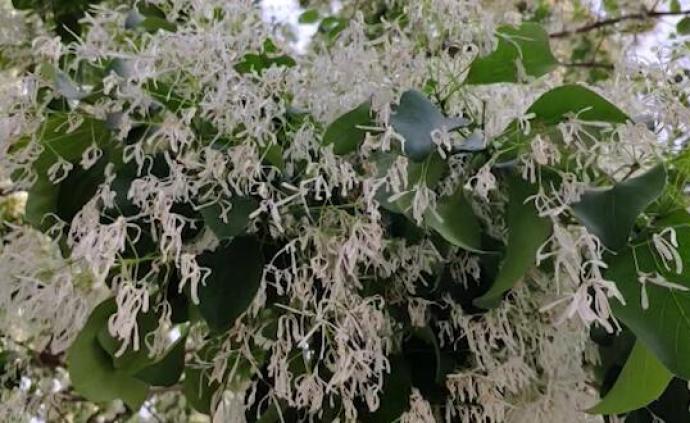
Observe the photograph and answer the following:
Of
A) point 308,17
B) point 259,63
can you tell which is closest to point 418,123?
point 259,63

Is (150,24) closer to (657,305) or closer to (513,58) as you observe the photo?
(513,58)

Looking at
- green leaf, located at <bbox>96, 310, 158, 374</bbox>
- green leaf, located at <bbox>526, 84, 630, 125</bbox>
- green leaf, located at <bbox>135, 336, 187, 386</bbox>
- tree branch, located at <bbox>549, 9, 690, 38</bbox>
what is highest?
green leaf, located at <bbox>526, 84, 630, 125</bbox>

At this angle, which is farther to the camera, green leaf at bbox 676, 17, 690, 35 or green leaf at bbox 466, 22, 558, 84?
green leaf at bbox 676, 17, 690, 35

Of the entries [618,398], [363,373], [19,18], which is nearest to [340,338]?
[363,373]

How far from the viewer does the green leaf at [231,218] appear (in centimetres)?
45

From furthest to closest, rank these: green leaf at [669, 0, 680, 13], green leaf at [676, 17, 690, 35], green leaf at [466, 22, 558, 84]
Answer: green leaf at [669, 0, 680, 13]
green leaf at [676, 17, 690, 35]
green leaf at [466, 22, 558, 84]

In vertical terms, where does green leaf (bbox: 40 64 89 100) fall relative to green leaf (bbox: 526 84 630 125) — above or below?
below

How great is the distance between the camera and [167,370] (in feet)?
1.72

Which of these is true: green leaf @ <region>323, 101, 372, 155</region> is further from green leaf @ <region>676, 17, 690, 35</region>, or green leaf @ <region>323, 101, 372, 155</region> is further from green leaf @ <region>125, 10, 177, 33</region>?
green leaf @ <region>676, 17, 690, 35</region>

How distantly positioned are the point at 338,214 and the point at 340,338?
2.9 inches

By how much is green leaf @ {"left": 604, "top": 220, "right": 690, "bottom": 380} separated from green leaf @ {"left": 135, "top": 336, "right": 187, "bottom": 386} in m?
0.26

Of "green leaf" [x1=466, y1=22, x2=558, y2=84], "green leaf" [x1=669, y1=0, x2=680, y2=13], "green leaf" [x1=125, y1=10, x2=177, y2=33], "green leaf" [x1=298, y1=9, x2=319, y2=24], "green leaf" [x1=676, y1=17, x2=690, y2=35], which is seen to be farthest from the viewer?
"green leaf" [x1=669, y1=0, x2=680, y2=13]

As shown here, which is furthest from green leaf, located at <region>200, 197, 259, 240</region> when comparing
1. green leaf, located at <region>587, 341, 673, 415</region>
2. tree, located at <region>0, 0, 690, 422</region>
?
green leaf, located at <region>587, 341, 673, 415</region>

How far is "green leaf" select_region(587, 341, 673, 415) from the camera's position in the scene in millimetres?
435
